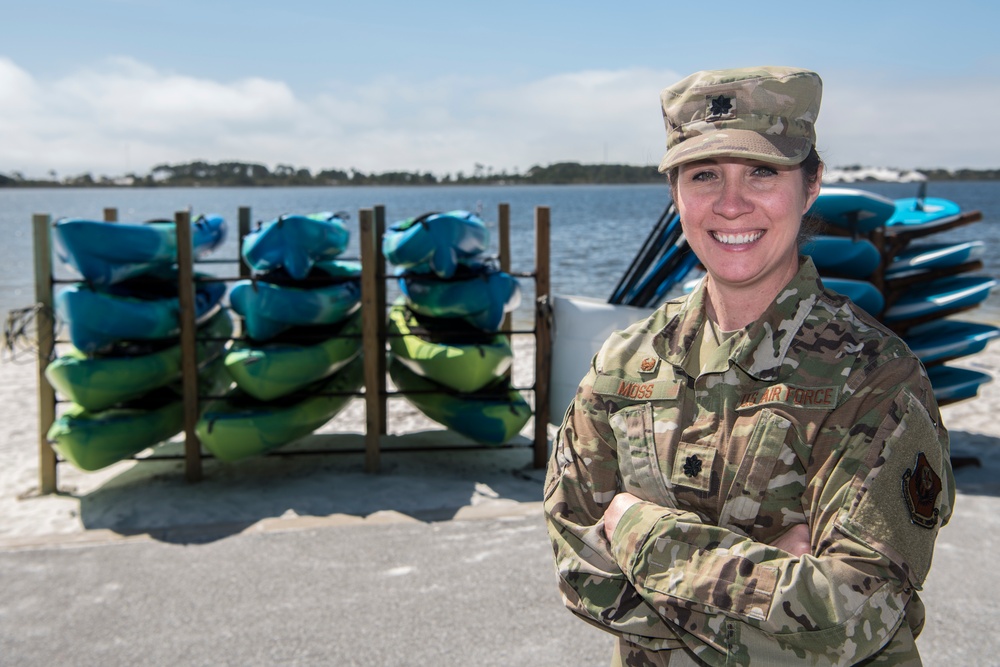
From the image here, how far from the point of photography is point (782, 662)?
141 cm

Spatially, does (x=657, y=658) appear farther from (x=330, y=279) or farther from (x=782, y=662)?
(x=330, y=279)

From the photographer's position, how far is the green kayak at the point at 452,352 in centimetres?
541

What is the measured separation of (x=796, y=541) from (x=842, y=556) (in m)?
0.11

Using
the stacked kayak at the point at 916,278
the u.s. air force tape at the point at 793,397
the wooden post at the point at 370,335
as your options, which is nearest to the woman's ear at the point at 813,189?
the u.s. air force tape at the point at 793,397

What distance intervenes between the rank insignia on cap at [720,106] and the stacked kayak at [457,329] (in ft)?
12.7

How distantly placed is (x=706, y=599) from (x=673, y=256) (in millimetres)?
3902

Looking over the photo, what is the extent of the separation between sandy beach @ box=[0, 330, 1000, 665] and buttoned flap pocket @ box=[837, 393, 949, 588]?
7.17ft

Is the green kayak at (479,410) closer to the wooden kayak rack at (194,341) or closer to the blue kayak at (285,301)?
the wooden kayak rack at (194,341)

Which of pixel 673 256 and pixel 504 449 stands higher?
pixel 673 256

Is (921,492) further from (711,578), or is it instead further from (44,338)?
(44,338)

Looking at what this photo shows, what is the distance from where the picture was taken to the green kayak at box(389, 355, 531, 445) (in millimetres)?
5477

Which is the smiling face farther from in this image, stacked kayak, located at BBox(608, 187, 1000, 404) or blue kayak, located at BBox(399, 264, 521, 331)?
blue kayak, located at BBox(399, 264, 521, 331)

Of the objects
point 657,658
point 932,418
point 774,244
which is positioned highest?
point 774,244

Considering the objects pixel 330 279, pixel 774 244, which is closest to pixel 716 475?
pixel 774 244
